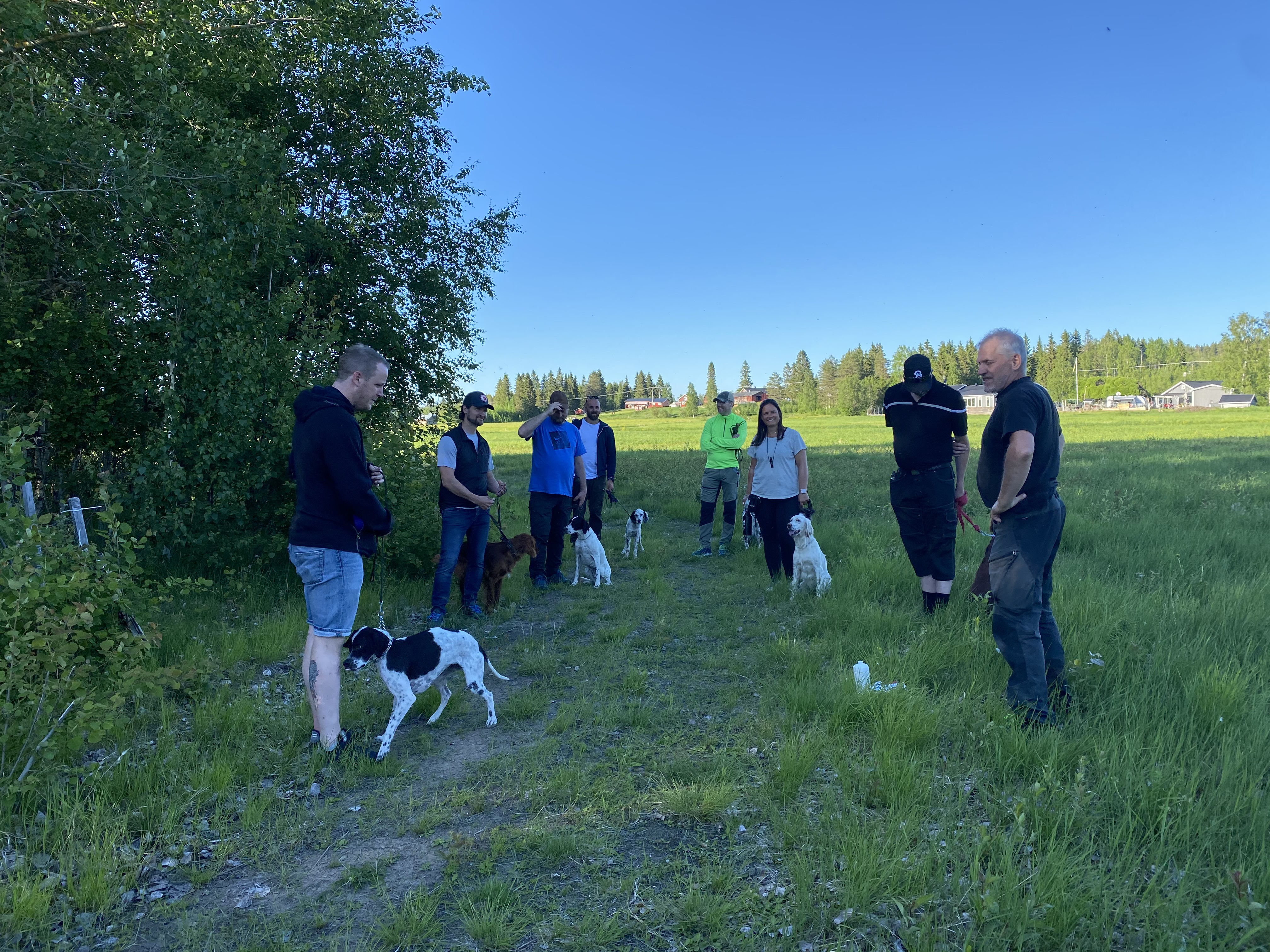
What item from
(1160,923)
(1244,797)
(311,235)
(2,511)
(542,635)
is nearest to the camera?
(1160,923)

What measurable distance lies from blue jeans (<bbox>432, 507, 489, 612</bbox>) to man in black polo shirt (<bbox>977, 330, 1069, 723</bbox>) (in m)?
4.99

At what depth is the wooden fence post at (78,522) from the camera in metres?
5.07

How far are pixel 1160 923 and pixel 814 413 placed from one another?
11204cm

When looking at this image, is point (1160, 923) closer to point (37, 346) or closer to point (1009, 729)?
point (1009, 729)

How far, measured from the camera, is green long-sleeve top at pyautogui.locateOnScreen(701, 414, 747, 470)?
9727mm

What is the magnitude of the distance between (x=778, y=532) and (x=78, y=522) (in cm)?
703

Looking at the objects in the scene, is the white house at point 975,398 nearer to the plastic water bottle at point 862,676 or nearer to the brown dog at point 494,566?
the brown dog at point 494,566

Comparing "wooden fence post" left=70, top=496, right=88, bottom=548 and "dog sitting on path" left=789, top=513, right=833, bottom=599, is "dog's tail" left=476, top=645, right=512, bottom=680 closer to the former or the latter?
"wooden fence post" left=70, top=496, right=88, bottom=548

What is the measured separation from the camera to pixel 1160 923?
2449 mm

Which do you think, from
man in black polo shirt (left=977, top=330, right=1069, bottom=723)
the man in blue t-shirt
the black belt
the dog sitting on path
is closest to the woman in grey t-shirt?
the dog sitting on path

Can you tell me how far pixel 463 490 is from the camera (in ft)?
21.9

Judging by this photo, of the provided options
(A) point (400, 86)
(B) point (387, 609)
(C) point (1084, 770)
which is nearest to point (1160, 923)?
(C) point (1084, 770)

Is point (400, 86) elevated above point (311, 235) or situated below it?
above

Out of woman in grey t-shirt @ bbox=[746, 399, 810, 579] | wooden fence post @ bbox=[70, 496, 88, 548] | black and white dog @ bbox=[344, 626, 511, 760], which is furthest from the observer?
woman in grey t-shirt @ bbox=[746, 399, 810, 579]
